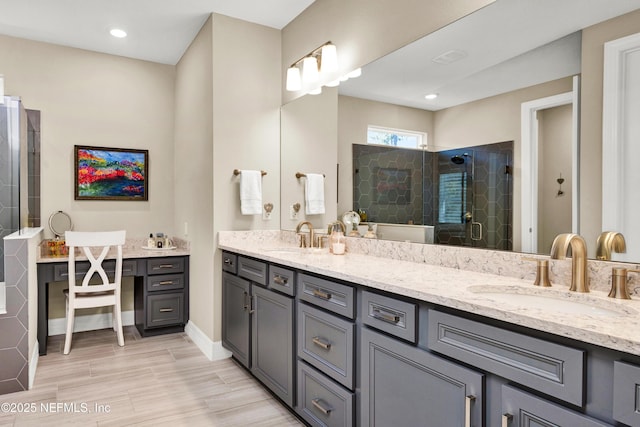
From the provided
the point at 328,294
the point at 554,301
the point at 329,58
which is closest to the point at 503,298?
the point at 554,301

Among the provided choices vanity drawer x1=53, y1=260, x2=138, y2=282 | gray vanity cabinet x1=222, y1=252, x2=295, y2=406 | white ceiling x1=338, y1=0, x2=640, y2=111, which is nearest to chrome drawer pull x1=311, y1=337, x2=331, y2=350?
gray vanity cabinet x1=222, y1=252, x2=295, y2=406

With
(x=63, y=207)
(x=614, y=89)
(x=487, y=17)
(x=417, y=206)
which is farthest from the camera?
(x=63, y=207)

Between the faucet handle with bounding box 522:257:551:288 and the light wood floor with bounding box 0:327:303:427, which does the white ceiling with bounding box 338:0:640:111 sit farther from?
the light wood floor with bounding box 0:327:303:427

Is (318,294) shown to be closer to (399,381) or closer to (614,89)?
(399,381)

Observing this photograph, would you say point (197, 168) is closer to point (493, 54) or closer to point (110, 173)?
point (110, 173)

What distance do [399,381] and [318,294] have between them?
2.03ft

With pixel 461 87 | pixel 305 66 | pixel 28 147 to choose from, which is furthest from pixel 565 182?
pixel 28 147

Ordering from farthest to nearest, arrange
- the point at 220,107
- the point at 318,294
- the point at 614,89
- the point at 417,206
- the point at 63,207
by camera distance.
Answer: the point at 63,207, the point at 220,107, the point at 417,206, the point at 318,294, the point at 614,89

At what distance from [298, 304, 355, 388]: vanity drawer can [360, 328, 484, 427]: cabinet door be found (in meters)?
0.11

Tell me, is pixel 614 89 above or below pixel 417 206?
above

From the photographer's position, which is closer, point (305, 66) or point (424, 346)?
point (424, 346)

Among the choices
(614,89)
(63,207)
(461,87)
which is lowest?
(63,207)

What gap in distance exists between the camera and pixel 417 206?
2.31 m

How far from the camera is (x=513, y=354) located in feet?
3.77
